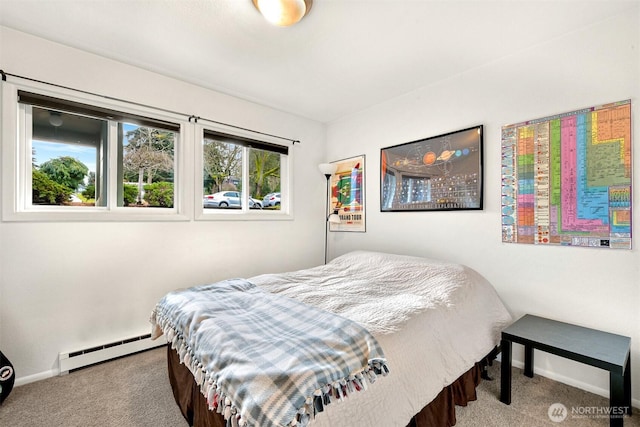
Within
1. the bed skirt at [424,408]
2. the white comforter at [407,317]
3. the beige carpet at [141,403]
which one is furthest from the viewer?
the beige carpet at [141,403]

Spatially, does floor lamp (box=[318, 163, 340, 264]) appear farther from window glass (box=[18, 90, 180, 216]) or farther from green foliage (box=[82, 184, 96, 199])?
green foliage (box=[82, 184, 96, 199])

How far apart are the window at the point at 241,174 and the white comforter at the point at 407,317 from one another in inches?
47.7

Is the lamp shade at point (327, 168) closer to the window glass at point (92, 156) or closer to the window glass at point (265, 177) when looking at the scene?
the window glass at point (265, 177)

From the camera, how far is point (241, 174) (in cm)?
325

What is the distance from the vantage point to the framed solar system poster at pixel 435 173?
2432 mm

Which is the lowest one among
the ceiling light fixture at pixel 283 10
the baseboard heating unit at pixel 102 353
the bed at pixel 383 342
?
the baseboard heating unit at pixel 102 353

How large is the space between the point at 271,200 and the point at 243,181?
435mm

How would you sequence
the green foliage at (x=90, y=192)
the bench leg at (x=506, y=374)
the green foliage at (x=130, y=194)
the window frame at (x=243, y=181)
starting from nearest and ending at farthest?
the bench leg at (x=506, y=374)
the green foliage at (x=90, y=192)
the green foliage at (x=130, y=194)
the window frame at (x=243, y=181)

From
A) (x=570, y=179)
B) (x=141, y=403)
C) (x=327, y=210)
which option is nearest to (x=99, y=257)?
(x=141, y=403)

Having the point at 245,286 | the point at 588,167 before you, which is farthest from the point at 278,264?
the point at 588,167

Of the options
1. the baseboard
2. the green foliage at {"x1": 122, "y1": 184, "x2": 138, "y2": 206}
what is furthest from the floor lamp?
the baseboard

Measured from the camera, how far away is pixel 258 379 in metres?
0.93

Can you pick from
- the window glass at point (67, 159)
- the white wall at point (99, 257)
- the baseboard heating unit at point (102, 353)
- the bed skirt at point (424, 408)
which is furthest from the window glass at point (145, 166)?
the bed skirt at point (424, 408)

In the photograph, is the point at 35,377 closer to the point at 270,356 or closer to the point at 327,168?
the point at 270,356
